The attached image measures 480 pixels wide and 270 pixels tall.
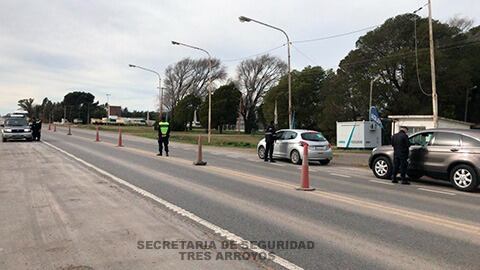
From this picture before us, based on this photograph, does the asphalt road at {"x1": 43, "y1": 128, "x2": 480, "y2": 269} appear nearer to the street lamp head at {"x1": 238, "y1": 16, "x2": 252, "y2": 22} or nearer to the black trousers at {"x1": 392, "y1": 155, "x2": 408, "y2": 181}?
the black trousers at {"x1": 392, "y1": 155, "x2": 408, "y2": 181}

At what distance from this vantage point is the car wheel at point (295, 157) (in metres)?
18.2

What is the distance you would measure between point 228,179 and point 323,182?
8.67 feet

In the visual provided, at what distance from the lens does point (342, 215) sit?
7465mm

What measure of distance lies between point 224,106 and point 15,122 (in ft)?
190

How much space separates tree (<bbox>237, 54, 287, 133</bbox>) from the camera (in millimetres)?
89250

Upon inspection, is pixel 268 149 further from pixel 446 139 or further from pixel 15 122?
pixel 15 122

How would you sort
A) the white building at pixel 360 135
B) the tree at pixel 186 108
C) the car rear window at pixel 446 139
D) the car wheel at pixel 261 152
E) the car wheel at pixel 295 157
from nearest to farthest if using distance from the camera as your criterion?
the car rear window at pixel 446 139
the car wheel at pixel 295 157
the car wheel at pixel 261 152
the white building at pixel 360 135
the tree at pixel 186 108

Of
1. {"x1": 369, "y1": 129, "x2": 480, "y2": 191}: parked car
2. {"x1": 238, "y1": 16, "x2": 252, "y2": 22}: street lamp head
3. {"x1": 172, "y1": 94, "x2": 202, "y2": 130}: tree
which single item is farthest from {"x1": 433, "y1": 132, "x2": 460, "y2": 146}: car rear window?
{"x1": 172, "y1": 94, "x2": 202, "y2": 130}: tree

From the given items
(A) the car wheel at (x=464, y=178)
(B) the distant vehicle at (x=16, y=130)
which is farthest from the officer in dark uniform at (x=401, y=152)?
(B) the distant vehicle at (x=16, y=130)

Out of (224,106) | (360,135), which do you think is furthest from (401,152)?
(224,106)

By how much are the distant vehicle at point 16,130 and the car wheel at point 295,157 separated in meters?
19.7

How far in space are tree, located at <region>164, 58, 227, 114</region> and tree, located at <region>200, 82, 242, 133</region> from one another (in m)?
5.58

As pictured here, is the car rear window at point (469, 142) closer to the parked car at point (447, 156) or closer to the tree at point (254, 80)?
the parked car at point (447, 156)

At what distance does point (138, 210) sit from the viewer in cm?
761
